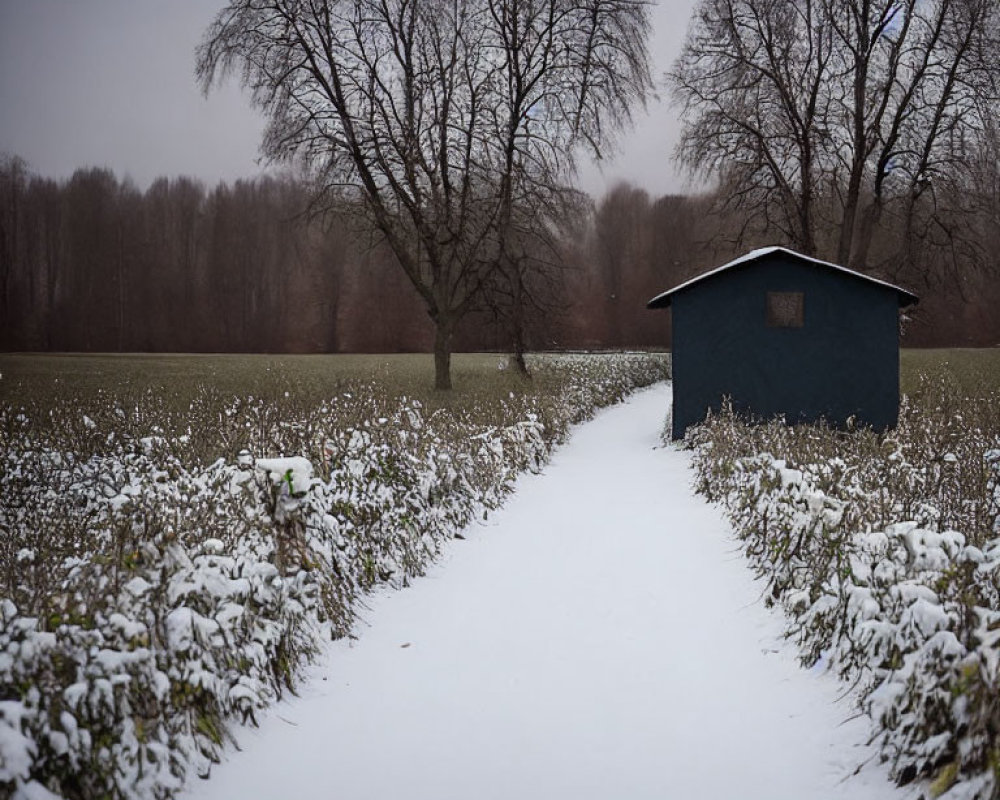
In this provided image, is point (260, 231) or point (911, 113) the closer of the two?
point (911, 113)

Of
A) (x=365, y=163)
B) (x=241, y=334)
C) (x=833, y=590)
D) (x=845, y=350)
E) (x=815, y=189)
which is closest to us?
(x=833, y=590)

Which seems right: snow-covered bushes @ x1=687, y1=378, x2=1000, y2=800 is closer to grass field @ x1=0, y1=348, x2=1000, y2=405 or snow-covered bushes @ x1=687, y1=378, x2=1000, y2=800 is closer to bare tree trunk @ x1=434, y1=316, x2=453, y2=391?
grass field @ x1=0, y1=348, x2=1000, y2=405

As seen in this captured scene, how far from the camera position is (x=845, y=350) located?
12766 millimetres

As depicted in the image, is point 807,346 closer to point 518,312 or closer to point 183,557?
point 518,312

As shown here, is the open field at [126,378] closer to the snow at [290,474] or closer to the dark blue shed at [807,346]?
the snow at [290,474]

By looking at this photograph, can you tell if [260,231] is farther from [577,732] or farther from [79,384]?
[577,732]

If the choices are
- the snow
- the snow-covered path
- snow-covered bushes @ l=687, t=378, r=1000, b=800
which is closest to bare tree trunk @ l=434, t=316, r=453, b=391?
snow-covered bushes @ l=687, t=378, r=1000, b=800

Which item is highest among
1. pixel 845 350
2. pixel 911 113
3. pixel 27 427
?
pixel 911 113

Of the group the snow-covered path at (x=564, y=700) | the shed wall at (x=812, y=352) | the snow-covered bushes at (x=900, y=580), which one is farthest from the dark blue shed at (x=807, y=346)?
the snow-covered path at (x=564, y=700)

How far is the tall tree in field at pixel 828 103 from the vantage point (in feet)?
56.3

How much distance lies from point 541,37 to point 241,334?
26.6 metres

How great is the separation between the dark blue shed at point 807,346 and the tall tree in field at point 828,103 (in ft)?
21.1

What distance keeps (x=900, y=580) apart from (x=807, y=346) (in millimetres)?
10336

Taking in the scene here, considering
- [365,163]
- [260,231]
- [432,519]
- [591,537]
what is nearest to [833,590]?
[591,537]
